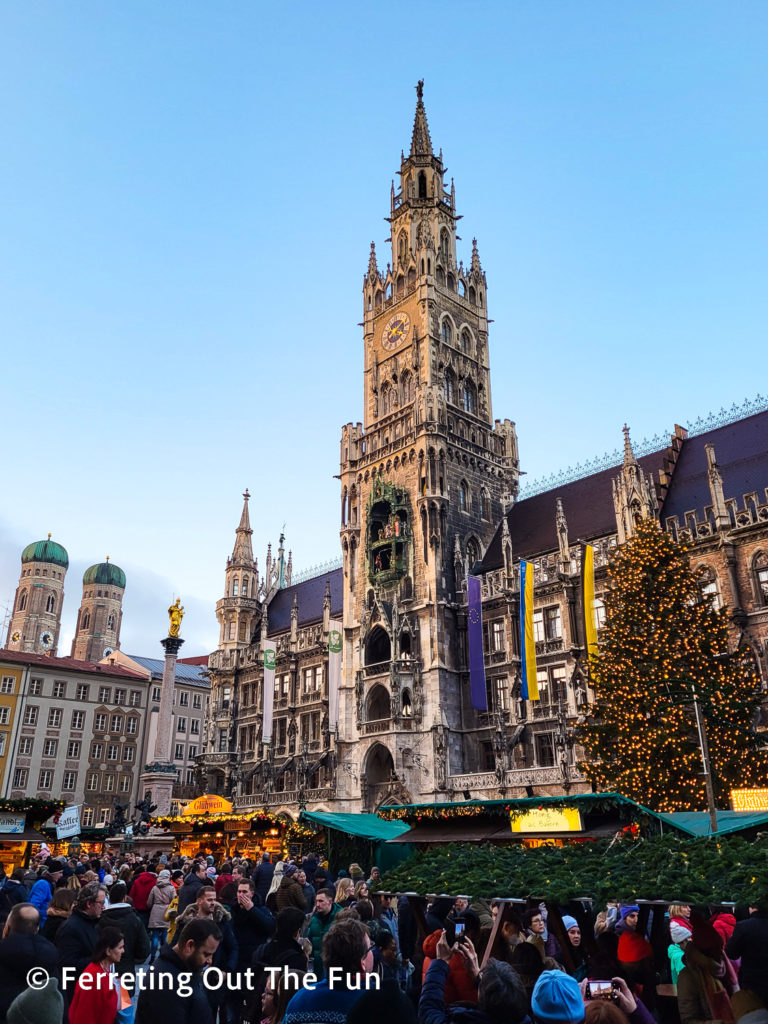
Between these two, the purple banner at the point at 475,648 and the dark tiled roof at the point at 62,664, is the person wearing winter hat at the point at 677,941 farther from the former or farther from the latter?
the dark tiled roof at the point at 62,664

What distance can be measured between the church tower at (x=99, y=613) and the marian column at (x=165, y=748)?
8263 centimetres

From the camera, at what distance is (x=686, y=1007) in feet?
20.4

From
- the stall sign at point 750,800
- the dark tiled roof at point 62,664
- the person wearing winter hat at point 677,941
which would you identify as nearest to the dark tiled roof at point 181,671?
the dark tiled roof at point 62,664

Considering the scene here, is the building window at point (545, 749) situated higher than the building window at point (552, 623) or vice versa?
the building window at point (552, 623)

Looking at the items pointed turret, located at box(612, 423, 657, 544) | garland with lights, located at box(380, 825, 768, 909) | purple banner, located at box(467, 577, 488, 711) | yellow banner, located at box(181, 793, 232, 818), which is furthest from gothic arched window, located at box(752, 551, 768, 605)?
yellow banner, located at box(181, 793, 232, 818)

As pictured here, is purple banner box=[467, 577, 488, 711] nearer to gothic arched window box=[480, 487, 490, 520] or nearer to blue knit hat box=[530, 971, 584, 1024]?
gothic arched window box=[480, 487, 490, 520]

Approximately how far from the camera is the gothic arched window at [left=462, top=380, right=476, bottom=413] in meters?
49.1

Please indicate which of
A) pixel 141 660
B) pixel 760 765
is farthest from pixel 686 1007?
pixel 141 660

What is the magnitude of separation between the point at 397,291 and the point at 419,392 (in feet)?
29.8

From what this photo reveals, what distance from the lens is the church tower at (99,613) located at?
12756 centimetres

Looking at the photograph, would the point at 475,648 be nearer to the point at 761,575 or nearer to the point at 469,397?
the point at 761,575

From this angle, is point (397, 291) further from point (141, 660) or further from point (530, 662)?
point (141, 660)

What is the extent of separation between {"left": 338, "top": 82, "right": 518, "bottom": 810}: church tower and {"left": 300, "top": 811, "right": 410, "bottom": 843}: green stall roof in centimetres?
1493

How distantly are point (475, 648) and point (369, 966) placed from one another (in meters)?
34.6
